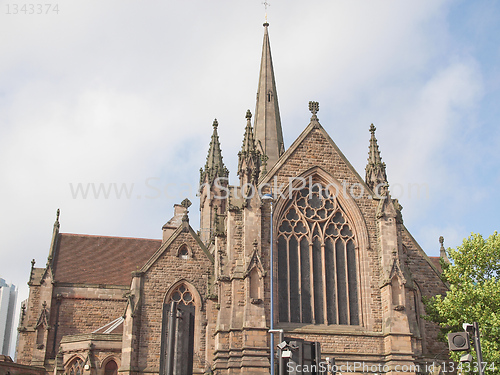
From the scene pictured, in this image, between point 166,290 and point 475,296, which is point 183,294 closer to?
point 166,290

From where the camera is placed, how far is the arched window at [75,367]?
99.2ft

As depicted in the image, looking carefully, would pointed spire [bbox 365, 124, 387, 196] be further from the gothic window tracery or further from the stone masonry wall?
the gothic window tracery

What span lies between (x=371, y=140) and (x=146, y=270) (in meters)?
13.7

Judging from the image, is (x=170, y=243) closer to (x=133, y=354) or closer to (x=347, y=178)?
(x=133, y=354)

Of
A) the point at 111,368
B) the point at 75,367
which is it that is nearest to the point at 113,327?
the point at 111,368

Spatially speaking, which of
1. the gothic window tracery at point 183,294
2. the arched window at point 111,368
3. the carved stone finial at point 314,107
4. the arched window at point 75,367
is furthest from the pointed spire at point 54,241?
the carved stone finial at point 314,107

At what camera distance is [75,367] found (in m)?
30.5

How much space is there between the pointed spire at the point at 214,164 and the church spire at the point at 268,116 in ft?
14.7

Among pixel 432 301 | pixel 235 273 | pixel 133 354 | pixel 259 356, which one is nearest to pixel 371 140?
pixel 432 301

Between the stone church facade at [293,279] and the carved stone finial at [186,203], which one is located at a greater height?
the carved stone finial at [186,203]

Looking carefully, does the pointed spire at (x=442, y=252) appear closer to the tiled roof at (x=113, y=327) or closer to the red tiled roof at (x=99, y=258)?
the red tiled roof at (x=99, y=258)

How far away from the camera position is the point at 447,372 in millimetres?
27906

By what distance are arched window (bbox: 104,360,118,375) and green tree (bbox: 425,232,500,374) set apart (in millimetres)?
15921

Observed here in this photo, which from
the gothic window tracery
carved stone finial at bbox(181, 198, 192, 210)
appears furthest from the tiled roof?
carved stone finial at bbox(181, 198, 192, 210)
